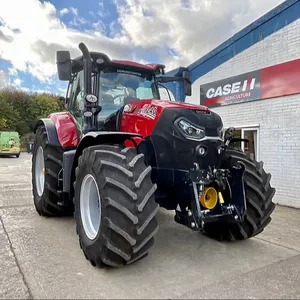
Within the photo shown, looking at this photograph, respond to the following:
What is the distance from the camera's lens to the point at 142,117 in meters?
3.50

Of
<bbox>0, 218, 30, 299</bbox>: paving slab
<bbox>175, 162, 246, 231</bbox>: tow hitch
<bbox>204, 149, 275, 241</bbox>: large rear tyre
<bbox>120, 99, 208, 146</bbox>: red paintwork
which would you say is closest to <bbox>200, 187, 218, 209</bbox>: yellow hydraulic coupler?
<bbox>175, 162, 246, 231</bbox>: tow hitch

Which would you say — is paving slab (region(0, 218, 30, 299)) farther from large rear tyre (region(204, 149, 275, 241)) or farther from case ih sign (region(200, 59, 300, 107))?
case ih sign (region(200, 59, 300, 107))

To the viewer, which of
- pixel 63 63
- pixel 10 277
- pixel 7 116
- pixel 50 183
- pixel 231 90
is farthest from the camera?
pixel 7 116

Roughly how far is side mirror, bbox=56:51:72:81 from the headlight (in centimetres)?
162

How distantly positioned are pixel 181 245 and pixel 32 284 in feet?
6.02

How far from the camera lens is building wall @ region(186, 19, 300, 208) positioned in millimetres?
6258

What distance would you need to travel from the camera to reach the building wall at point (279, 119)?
20.5ft

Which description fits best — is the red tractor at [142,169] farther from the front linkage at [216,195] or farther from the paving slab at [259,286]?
the paving slab at [259,286]

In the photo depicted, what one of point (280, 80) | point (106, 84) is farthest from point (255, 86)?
point (106, 84)

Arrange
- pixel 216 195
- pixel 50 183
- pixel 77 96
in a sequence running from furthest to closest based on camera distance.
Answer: pixel 50 183, pixel 77 96, pixel 216 195

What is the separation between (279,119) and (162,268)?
187 inches

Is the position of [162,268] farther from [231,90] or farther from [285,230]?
[231,90]

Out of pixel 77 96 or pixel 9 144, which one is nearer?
pixel 77 96

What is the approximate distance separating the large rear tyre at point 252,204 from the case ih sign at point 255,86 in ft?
10.6
